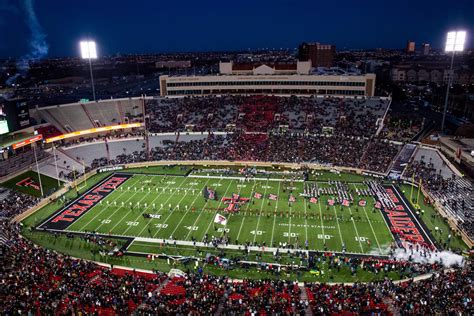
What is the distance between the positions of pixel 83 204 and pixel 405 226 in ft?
91.4

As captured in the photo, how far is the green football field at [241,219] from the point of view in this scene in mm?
28109

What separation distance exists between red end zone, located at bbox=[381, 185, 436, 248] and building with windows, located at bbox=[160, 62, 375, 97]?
30.9m

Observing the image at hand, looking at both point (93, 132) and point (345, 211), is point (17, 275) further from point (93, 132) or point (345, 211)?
point (93, 132)

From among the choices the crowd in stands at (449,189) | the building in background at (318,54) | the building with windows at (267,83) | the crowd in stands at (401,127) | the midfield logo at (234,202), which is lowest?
the midfield logo at (234,202)

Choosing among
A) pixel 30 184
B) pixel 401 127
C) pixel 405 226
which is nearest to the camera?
pixel 405 226

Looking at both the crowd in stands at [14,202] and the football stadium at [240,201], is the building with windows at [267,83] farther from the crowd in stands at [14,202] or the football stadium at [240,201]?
the crowd in stands at [14,202]

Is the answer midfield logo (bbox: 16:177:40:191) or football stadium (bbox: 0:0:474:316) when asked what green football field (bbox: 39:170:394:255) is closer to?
football stadium (bbox: 0:0:474:316)

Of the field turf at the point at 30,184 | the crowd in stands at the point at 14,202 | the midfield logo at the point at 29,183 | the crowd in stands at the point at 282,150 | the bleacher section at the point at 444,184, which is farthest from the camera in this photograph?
the crowd in stands at the point at 282,150

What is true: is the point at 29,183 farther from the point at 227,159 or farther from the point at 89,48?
the point at 89,48

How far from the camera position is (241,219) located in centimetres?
3173

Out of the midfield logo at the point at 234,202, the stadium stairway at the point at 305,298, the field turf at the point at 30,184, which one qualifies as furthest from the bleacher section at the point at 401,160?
the field turf at the point at 30,184

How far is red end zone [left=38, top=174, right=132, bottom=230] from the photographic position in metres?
32.1

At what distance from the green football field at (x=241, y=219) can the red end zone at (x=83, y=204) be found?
0.66m

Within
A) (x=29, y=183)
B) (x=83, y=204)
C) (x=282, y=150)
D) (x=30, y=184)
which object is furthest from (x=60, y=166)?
(x=282, y=150)
